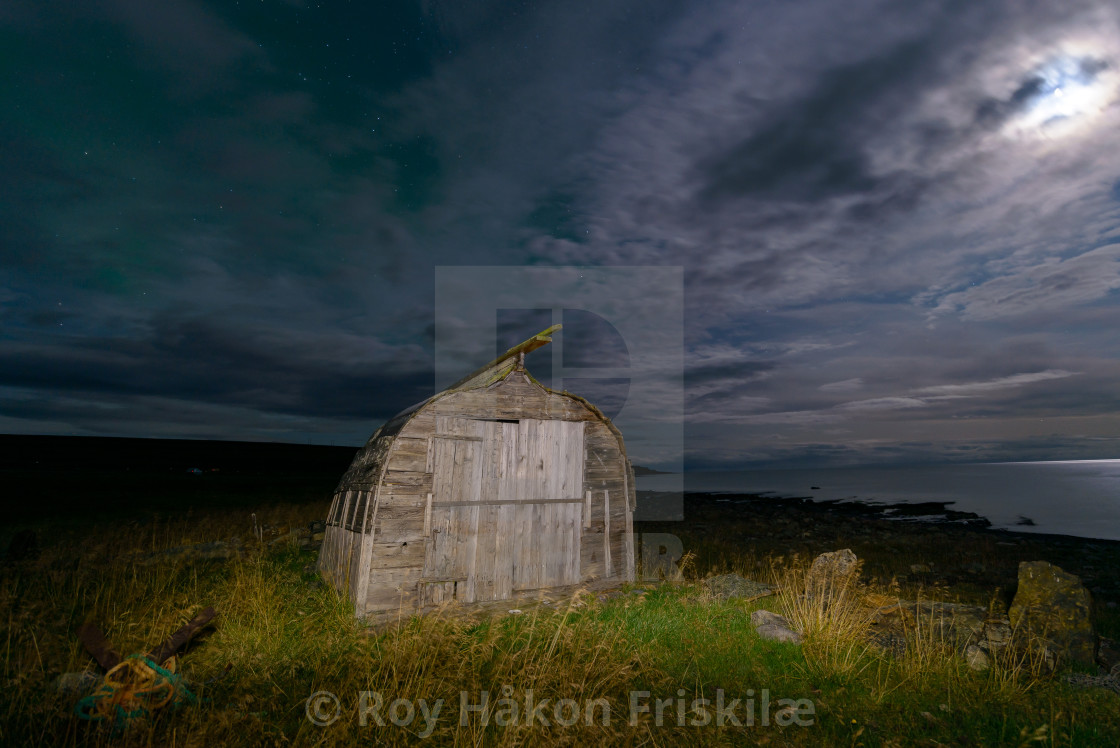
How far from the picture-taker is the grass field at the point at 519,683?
183 inches

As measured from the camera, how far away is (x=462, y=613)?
8.81 meters

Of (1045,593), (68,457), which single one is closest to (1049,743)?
(1045,593)

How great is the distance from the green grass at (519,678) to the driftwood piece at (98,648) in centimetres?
23

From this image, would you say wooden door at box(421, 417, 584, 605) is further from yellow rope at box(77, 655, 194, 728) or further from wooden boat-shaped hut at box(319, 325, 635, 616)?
yellow rope at box(77, 655, 194, 728)

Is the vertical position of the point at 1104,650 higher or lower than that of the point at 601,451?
lower

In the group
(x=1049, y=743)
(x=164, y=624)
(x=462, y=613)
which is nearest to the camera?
(x=1049, y=743)

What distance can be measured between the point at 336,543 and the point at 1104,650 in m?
13.1

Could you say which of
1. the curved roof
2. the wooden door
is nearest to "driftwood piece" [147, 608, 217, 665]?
the curved roof

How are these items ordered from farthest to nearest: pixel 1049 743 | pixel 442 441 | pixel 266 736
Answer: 1. pixel 442 441
2. pixel 1049 743
3. pixel 266 736

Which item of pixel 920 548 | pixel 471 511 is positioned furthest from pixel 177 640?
pixel 920 548

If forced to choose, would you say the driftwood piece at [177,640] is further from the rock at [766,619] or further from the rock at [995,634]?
the rock at [995,634]

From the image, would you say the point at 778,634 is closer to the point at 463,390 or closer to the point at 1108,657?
the point at 1108,657

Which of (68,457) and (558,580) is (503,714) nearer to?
(558,580)

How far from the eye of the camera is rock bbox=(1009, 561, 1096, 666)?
24.3 ft
